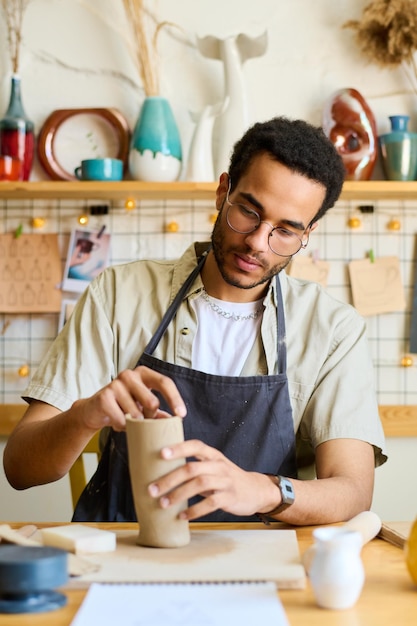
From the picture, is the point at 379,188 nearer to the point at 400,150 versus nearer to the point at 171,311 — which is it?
the point at 400,150

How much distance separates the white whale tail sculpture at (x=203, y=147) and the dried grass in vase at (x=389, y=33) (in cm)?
51

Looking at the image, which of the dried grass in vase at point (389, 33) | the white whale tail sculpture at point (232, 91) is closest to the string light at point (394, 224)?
the dried grass in vase at point (389, 33)

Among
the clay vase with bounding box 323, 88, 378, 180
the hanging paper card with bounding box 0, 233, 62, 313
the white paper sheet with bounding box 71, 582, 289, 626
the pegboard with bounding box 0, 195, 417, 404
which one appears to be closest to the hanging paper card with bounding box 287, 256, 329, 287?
the pegboard with bounding box 0, 195, 417, 404

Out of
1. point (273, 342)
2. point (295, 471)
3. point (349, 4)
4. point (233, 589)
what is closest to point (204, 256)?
point (273, 342)

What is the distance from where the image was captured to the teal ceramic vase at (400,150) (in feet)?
9.27

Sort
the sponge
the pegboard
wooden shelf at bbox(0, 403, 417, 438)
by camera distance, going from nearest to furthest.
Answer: the sponge < wooden shelf at bbox(0, 403, 417, 438) < the pegboard

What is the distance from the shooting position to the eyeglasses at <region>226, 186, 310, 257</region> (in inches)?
69.7

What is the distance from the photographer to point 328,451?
5.67 ft

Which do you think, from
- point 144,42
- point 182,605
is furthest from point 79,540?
point 144,42

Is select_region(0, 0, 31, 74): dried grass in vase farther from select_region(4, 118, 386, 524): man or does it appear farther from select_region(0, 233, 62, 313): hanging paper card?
select_region(4, 118, 386, 524): man

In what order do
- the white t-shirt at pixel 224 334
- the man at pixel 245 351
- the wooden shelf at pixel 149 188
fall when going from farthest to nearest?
the wooden shelf at pixel 149 188 → the white t-shirt at pixel 224 334 → the man at pixel 245 351

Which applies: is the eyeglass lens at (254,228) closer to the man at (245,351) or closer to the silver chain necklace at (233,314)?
the man at (245,351)

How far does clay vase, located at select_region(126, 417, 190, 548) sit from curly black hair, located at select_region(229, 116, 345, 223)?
75 centimetres

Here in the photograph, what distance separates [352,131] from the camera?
9.30 feet
